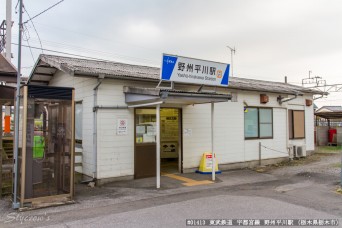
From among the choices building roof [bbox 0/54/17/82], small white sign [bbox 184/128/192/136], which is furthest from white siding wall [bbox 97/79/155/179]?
building roof [bbox 0/54/17/82]

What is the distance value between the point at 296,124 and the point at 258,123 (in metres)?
2.99

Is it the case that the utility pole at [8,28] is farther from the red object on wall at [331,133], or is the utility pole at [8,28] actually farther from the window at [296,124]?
the red object on wall at [331,133]

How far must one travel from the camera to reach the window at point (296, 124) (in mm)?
14094

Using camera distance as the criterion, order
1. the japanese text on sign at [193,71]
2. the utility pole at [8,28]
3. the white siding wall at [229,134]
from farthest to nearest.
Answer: the utility pole at [8,28]
the white siding wall at [229,134]
the japanese text on sign at [193,71]

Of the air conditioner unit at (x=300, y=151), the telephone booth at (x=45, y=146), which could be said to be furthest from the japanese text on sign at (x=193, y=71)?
the air conditioner unit at (x=300, y=151)

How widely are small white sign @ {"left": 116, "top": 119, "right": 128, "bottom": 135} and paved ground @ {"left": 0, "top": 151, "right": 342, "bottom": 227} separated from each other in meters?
1.43

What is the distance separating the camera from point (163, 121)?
13.6m

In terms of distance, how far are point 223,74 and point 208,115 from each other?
1736mm

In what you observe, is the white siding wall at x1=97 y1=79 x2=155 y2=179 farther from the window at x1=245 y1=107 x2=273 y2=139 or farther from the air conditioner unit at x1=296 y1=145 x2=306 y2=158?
the air conditioner unit at x1=296 y1=145 x2=306 y2=158

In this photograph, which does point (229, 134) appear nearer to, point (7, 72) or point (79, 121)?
point (79, 121)

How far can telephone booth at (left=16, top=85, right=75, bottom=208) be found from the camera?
6324 mm

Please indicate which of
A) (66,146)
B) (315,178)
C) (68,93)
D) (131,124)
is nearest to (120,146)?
(131,124)

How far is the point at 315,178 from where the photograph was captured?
31.2ft

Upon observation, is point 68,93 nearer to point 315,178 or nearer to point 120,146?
point 120,146
